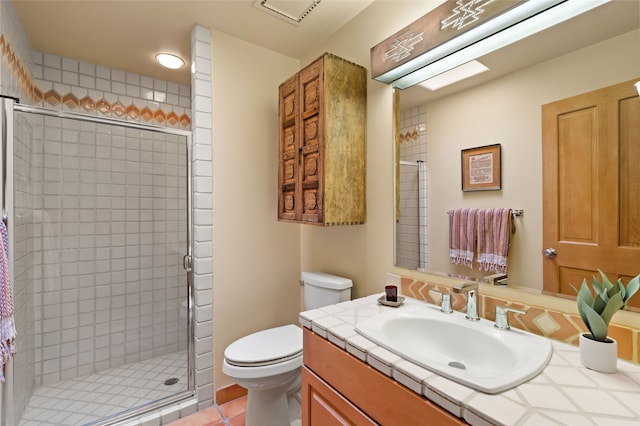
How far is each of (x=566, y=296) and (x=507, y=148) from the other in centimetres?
55

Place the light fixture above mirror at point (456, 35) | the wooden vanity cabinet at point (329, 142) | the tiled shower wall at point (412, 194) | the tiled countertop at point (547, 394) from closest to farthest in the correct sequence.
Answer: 1. the tiled countertop at point (547, 394)
2. the light fixture above mirror at point (456, 35)
3. the tiled shower wall at point (412, 194)
4. the wooden vanity cabinet at point (329, 142)

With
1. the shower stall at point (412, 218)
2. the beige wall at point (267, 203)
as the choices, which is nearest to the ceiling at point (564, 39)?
the shower stall at point (412, 218)

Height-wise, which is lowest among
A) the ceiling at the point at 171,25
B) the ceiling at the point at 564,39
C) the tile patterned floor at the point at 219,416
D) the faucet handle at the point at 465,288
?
the tile patterned floor at the point at 219,416

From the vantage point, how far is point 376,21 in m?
1.63

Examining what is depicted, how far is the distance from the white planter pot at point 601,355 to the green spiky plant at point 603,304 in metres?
0.02

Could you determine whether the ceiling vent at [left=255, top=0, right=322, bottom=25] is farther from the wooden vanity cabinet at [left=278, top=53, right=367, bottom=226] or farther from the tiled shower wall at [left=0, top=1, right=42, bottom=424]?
the tiled shower wall at [left=0, top=1, right=42, bottom=424]

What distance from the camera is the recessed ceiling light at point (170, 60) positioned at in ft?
7.21

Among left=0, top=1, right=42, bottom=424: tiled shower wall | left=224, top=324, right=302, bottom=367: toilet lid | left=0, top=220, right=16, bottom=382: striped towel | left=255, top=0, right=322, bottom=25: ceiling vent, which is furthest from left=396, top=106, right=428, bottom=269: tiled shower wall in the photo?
left=0, top=1, right=42, bottom=424: tiled shower wall

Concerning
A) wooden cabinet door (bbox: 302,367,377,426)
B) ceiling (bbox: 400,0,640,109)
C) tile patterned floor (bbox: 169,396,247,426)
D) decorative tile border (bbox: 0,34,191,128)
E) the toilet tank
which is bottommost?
tile patterned floor (bbox: 169,396,247,426)

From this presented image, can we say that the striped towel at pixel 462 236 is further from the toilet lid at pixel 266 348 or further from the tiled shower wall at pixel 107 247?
the tiled shower wall at pixel 107 247

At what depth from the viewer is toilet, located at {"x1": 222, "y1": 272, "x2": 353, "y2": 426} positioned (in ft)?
4.81

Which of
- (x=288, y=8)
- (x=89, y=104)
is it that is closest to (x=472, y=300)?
(x=288, y=8)

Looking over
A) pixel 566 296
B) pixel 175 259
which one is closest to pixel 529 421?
pixel 566 296

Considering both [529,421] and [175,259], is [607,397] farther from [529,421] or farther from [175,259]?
[175,259]
